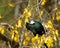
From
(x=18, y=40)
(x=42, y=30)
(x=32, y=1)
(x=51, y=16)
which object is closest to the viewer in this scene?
(x=42, y=30)

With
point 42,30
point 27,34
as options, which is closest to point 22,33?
point 27,34

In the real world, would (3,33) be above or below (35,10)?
below

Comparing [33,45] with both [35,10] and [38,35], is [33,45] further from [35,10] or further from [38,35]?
[35,10]

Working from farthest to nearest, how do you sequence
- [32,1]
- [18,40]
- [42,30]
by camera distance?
[32,1] < [18,40] < [42,30]

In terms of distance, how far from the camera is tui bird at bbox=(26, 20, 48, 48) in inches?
151

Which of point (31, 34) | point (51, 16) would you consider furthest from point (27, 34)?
point (51, 16)

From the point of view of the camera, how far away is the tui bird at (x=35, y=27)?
12.6ft

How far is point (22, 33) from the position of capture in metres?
4.14

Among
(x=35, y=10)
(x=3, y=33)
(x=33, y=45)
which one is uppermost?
(x=35, y=10)

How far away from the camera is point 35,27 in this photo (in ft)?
12.8

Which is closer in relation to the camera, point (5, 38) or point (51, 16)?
point (5, 38)

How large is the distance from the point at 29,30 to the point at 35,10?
1.37 ft

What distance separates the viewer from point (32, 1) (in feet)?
14.4

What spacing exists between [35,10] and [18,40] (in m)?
0.59
